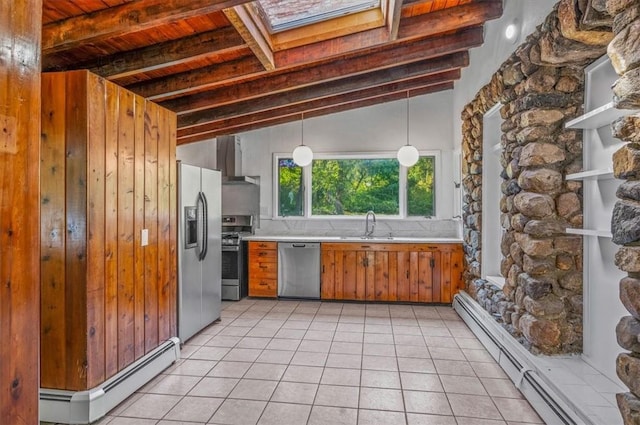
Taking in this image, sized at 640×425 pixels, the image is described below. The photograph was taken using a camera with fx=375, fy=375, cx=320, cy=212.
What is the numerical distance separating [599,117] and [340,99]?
144 inches

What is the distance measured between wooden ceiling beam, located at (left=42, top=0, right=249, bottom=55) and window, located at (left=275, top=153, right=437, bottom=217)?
4036 mm

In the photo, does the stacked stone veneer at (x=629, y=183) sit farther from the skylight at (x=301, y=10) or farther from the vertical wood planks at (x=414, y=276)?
the vertical wood planks at (x=414, y=276)

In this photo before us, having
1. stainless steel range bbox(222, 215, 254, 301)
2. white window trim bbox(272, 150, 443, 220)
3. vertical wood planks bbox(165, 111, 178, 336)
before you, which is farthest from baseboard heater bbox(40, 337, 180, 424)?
white window trim bbox(272, 150, 443, 220)

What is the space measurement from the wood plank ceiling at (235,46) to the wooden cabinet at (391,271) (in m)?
2.23

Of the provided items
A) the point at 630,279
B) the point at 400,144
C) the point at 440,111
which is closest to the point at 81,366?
the point at 630,279

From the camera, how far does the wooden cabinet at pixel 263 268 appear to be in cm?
556

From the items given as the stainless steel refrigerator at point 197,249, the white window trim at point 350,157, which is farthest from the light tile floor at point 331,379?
the white window trim at point 350,157

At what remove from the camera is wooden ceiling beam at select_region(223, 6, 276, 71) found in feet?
8.25

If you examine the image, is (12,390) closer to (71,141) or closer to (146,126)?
(71,141)

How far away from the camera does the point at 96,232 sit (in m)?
2.44

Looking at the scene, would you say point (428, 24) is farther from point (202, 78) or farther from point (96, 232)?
point (96, 232)

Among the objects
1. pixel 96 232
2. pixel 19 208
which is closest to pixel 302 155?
pixel 96 232

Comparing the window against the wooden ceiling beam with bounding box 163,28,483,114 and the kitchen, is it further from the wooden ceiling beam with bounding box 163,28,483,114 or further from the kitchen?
the wooden ceiling beam with bounding box 163,28,483,114

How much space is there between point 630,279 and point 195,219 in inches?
138
